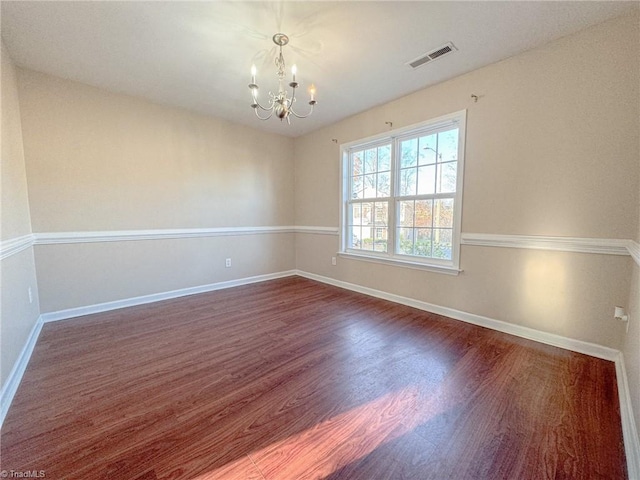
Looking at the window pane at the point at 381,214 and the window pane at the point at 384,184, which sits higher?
the window pane at the point at 384,184

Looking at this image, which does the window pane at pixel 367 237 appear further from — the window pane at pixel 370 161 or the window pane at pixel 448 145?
the window pane at pixel 448 145

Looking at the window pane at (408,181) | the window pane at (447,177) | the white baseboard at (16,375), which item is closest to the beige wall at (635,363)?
the window pane at (447,177)

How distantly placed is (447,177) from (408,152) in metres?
0.61

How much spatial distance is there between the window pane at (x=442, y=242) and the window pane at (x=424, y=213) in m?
0.14

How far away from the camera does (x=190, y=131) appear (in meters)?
3.61

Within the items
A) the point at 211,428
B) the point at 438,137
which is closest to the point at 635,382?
the point at 211,428

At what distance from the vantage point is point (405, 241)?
333 centimetres

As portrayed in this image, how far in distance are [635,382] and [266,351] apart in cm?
227

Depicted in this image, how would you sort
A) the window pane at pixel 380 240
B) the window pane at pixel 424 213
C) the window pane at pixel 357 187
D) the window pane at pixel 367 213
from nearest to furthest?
1. the window pane at pixel 424 213
2. the window pane at pixel 380 240
3. the window pane at pixel 367 213
4. the window pane at pixel 357 187

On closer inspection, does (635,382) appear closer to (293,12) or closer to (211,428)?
(211,428)

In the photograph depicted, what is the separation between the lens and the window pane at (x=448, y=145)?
2807 millimetres

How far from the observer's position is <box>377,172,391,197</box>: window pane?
137 inches

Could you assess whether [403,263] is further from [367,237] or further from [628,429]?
[628,429]

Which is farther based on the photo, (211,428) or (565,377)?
(565,377)
